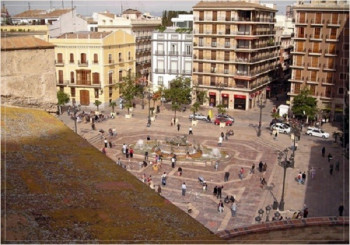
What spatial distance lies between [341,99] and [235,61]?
13265 mm

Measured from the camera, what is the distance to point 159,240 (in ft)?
18.7

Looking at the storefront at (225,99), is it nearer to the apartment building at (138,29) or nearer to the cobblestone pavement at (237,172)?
the cobblestone pavement at (237,172)

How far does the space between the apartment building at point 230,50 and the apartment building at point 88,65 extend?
10.8m

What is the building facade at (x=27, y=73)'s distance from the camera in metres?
9.68

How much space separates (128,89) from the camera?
1999 inches

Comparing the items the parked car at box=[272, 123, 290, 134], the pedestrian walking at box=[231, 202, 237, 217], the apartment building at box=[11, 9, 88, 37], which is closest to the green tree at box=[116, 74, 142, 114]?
the apartment building at box=[11, 9, 88, 37]

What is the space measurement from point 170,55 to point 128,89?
32.2 feet

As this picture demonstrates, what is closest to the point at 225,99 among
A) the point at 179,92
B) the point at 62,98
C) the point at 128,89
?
the point at 179,92

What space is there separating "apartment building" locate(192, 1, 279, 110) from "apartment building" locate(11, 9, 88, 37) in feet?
64.0

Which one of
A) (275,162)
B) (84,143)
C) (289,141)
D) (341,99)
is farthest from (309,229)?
(341,99)

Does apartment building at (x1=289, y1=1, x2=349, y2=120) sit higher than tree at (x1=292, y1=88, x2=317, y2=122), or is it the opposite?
apartment building at (x1=289, y1=1, x2=349, y2=120)

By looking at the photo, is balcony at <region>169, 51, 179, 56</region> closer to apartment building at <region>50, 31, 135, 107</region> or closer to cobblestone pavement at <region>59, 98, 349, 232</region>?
apartment building at <region>50, 31, 135, 107</region>

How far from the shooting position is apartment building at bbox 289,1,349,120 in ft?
147

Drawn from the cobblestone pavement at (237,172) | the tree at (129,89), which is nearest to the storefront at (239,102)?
the cobblestone pavement at (237,172)
